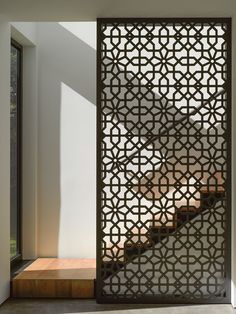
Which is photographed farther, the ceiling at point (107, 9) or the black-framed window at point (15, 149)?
the black-framed window at point (15, 149)

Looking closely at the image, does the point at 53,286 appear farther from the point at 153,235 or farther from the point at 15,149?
the point at 15,149

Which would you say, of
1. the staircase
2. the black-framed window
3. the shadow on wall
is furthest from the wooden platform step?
the shadow on wall

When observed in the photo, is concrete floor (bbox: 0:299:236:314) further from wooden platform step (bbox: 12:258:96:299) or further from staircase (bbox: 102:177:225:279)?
staircase (bbox: 102:177:225:279)

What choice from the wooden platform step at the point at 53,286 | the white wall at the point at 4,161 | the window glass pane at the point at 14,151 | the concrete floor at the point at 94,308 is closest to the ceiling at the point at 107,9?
the white wall at the point at 4,161

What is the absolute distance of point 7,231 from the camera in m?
5.58

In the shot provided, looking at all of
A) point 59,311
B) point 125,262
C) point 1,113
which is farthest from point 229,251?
point 1,113

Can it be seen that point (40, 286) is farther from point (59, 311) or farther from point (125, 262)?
point (125, 262)

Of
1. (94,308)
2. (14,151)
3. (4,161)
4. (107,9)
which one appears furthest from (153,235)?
(107,9)

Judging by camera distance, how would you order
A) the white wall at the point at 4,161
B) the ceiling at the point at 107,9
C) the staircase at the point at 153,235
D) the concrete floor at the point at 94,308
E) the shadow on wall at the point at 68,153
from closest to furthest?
the ceiling at the point at 107,9 < the concrete floor at the point at 94,308 < the white wall at the point at 4,161 < the staircase at the point at 153,235 < the shadow on wall at the point at 68,153

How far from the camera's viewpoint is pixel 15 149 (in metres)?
6.58

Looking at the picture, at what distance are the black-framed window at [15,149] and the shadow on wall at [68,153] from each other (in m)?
0.27

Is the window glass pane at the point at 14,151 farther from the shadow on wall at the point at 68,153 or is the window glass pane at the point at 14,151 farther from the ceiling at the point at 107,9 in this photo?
the ceiling at the point at 107,9

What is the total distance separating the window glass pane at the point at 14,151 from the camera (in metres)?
6.46

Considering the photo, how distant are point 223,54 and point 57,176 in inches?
99.7
